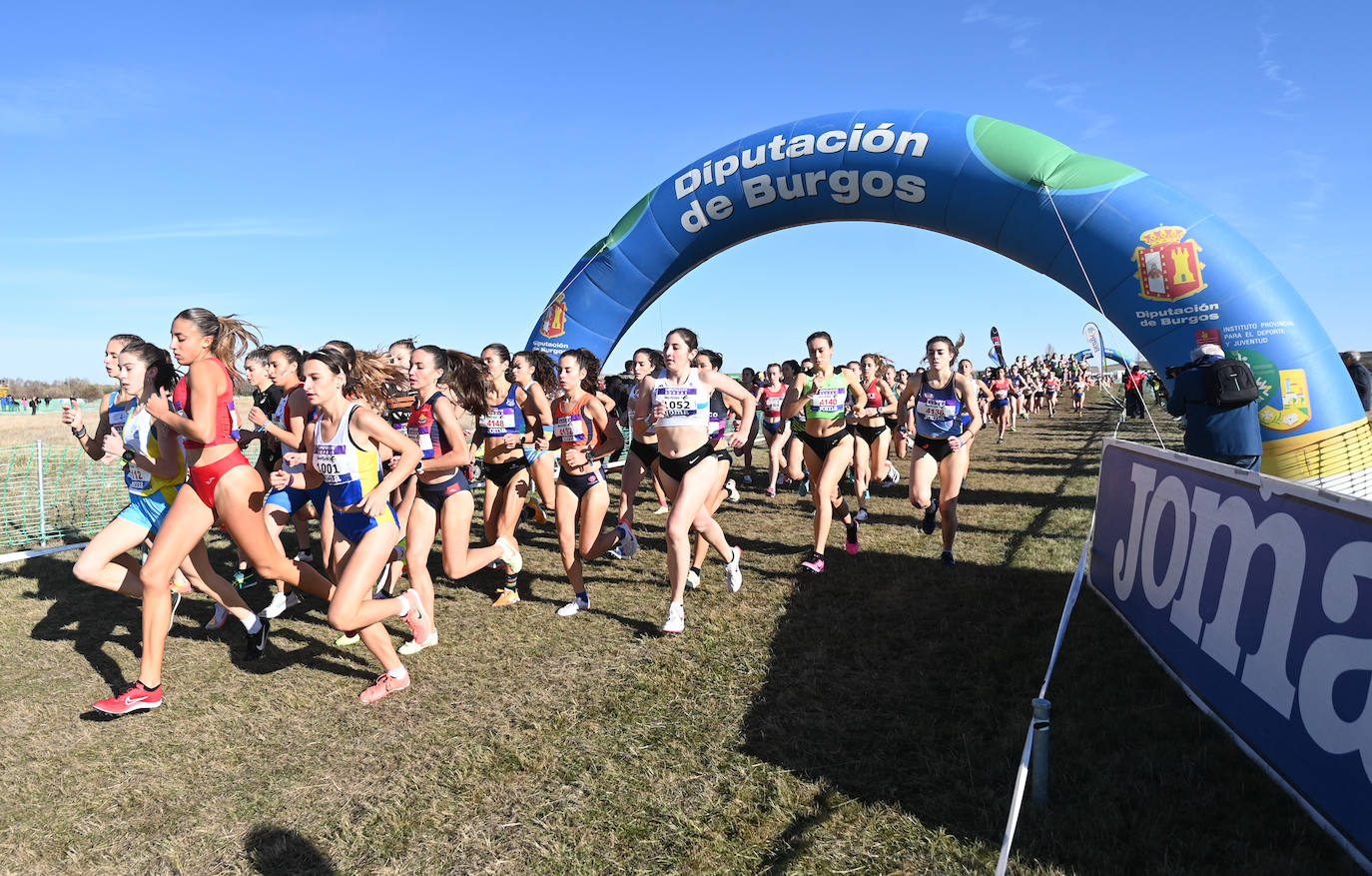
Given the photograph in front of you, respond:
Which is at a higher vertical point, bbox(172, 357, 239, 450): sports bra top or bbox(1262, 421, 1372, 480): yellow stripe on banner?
bbox(172, 357, 239, 450): sports bra top

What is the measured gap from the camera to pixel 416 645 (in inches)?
208

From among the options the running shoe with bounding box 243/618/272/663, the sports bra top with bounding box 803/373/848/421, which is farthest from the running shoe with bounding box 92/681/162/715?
the sports bra top with bounding box 803/373/848/421

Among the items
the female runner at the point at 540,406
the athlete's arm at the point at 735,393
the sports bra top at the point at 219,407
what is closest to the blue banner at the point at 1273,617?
the athlete's arm at the point at 735,393

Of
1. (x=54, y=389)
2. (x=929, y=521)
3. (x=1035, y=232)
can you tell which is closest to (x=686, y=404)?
(x=929, y=521)

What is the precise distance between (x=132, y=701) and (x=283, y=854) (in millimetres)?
1992

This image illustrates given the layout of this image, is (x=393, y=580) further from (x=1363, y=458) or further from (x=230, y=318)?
(x=1363, y=458)

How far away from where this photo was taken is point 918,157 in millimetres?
9422

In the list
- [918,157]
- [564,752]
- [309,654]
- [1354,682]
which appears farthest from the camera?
[918,157]

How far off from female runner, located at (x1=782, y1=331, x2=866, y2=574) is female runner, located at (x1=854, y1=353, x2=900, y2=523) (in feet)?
2.10

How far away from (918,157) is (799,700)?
24.8 feet

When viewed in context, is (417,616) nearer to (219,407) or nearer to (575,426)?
(219,407)

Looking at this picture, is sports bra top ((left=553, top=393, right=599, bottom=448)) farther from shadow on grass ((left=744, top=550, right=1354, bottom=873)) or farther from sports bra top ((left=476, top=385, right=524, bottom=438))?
shadow on grass ((left=744, top=550, right=1354, bottom=873))

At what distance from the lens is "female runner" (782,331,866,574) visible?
7027 millimetres

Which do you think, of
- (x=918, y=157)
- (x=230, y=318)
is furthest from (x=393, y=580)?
(x=918, y=157)
